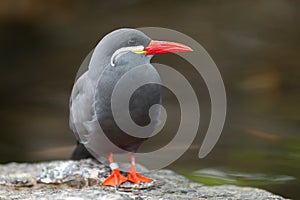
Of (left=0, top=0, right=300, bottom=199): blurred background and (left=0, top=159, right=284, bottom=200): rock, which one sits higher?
(left=0, top=0, right=300, bottom=199): blurred background

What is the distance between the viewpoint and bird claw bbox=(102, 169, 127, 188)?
5008 mm

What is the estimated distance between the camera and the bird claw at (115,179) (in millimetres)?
5008

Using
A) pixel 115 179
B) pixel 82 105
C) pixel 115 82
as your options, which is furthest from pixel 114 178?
pixel 115 82

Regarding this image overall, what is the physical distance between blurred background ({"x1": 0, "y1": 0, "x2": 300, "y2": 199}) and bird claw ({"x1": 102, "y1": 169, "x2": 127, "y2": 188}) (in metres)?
2.04

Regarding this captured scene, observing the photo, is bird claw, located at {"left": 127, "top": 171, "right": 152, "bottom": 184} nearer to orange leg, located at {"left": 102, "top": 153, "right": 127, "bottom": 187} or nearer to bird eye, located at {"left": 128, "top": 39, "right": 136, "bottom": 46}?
orange leg, located at {"left": 102, "top": 153, "right": 127, "bottom": 187}

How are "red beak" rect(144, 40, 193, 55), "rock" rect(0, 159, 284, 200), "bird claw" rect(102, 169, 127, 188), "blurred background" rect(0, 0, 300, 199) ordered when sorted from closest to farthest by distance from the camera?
"rock" rect(0, 159, 284, 200) → "red beak" rect(144, 40, 193, 55) → "bird claw" rect(102, 169, 127, 188) → "blurred background" rect(0, 0, 300, 199)

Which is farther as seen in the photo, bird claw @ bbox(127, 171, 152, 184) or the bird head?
bird claw @ bbox(127, 171, 152, 184)

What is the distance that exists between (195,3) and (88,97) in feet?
25.3

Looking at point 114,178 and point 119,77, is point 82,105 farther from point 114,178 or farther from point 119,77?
point 114,178

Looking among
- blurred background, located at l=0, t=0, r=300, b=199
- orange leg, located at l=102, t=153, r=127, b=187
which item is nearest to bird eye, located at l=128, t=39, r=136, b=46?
orange leg, located at l=102, t=153, r=127, b=187

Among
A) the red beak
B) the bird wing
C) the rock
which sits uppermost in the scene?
the red beak

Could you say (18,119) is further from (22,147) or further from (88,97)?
(88,97)

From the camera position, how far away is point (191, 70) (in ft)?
35.2

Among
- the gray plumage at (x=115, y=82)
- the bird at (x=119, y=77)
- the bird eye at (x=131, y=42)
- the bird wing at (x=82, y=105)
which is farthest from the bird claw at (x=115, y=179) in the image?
the bird eye at (x=131, y=42)
